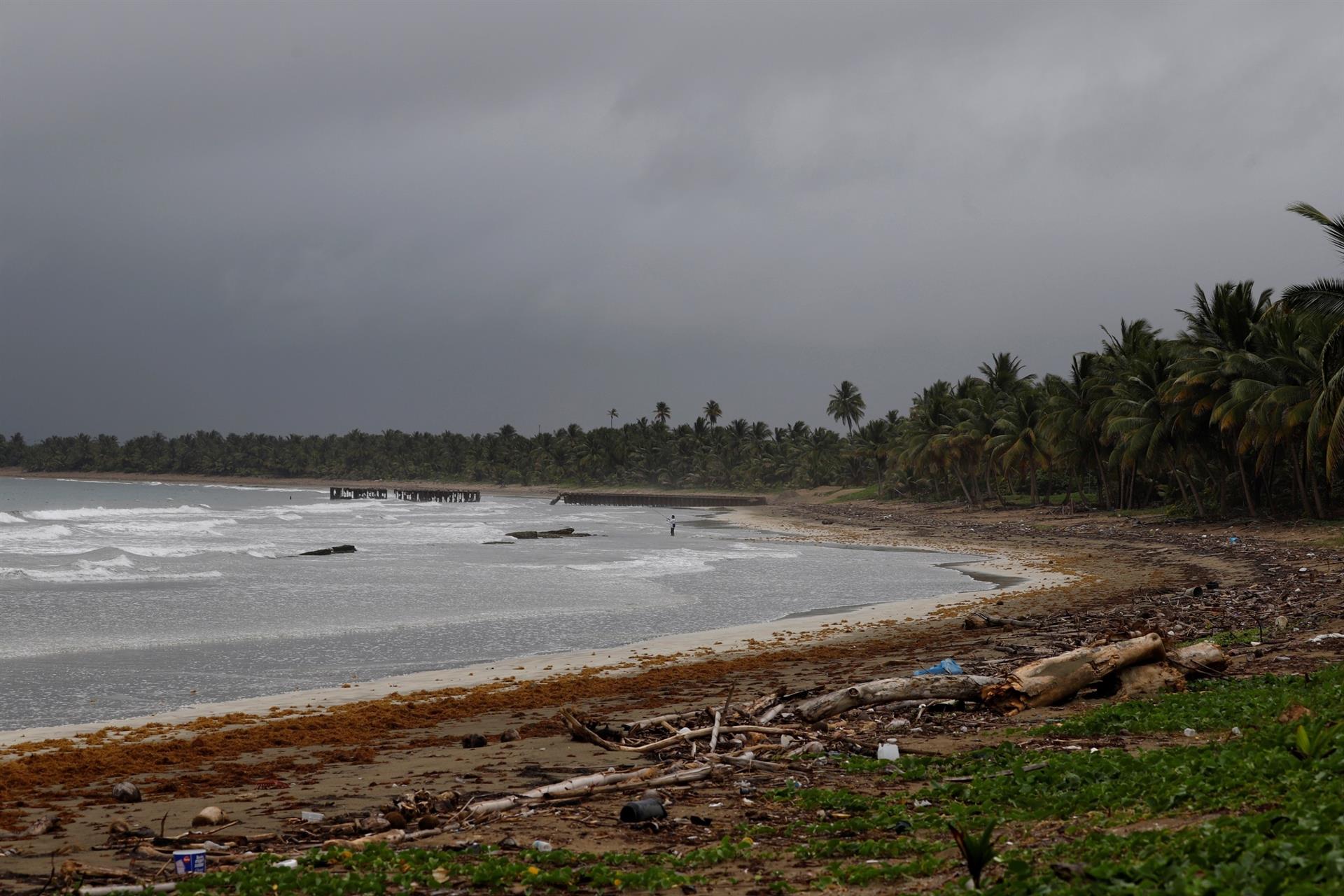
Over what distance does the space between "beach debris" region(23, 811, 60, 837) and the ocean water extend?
645 cm

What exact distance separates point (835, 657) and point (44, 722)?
13591 mm

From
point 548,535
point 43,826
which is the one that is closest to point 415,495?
point 548,535

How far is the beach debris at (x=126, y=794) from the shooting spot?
33.8 feet

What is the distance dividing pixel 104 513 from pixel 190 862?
91328 mm

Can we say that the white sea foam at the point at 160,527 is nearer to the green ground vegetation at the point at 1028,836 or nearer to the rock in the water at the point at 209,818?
the rock in the water at the point at 209,818

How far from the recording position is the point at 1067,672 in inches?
516

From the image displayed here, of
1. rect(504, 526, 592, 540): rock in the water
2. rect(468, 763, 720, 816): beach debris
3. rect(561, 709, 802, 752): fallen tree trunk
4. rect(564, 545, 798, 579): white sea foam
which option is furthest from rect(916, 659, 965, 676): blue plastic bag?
rect(504, 526, 592, 540): rock in the water

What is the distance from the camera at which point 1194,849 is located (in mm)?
5816

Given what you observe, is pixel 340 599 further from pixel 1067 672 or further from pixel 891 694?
pixel 1067 672

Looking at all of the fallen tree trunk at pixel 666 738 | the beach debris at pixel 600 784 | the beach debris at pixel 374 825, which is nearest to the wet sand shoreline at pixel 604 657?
the fallen tree trunk at pixel 666 738

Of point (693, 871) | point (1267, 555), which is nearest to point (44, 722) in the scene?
point (693, 871)

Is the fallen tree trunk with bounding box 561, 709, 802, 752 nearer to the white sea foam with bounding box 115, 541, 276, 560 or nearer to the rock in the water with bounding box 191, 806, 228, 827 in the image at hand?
the rock in the water with bounding box 191, 806, 228, 827

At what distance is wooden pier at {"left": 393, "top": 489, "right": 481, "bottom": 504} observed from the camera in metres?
146

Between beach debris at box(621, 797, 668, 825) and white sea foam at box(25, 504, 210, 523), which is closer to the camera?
beach debris at box(621, 797, 668, 825)
